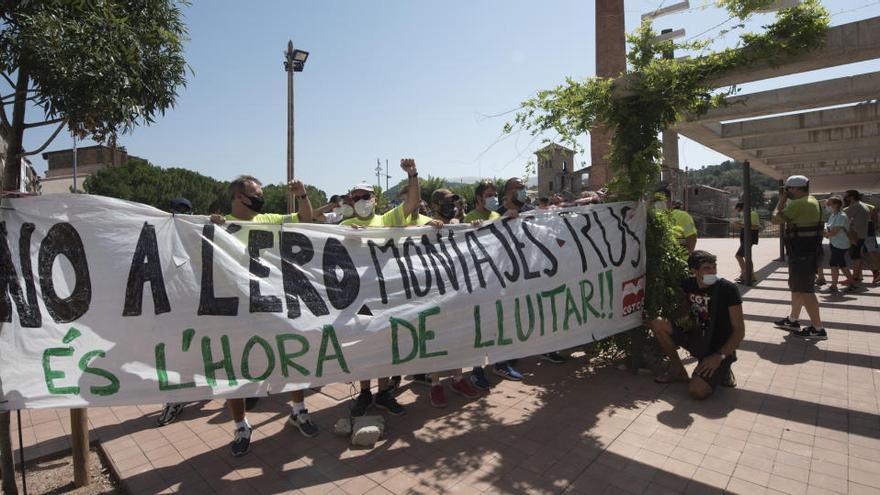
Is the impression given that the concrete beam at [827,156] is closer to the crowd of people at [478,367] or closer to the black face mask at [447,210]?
the crowd of people at [478,367]

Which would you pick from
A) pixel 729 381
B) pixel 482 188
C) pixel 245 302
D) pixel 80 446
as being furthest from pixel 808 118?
pixel 80 446

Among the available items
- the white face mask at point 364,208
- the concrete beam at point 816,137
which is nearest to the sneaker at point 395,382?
the white face mask at point 364,208

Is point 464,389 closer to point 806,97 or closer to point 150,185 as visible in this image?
point 806,97

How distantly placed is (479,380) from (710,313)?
7.21 feet

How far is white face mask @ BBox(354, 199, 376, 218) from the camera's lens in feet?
13.1

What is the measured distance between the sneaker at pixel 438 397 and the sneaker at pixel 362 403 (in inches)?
22.0

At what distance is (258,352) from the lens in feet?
9.93

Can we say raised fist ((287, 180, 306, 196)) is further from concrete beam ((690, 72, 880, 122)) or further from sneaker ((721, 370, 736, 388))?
concrete beam ((690, 72, 880, 122))

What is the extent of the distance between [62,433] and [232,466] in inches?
71.8

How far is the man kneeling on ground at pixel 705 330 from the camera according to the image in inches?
156

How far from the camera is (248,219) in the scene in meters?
3.57

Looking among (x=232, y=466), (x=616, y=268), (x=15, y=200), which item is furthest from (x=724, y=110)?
(x=15, y=200)

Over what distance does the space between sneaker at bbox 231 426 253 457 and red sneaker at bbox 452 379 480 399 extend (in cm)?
186

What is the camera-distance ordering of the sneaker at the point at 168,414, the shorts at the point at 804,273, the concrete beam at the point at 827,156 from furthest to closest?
the concrete beam at the point at 827,156, the shorts at the point at 804,273, the sneaker at the point at 168,414
